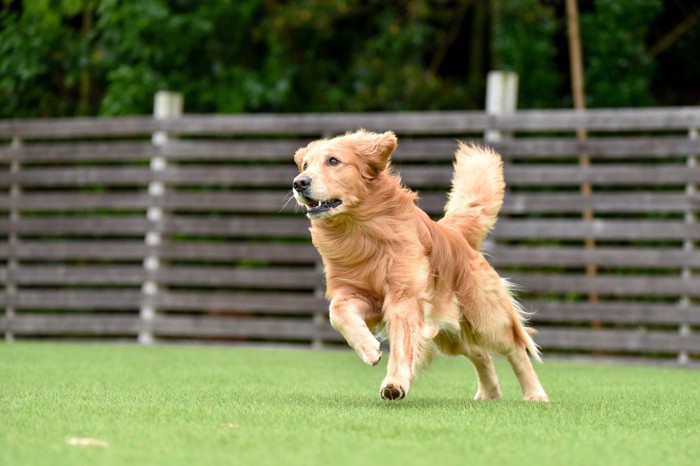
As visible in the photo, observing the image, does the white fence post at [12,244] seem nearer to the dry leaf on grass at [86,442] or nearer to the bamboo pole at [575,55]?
the bamboo pole at [575,55]

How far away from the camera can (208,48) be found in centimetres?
1073

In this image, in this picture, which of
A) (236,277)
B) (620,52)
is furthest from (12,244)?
(620,52)

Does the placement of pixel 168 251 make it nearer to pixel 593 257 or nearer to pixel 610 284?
pixel 593 257

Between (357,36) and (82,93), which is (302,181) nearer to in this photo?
(357,36)

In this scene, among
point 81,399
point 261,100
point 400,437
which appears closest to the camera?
point 400,437

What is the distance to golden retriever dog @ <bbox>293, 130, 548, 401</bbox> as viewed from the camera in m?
4.51

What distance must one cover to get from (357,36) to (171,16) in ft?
5.87

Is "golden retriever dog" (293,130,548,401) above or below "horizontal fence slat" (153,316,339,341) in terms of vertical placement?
above

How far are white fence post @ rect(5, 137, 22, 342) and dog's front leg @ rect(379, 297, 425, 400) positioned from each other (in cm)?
564

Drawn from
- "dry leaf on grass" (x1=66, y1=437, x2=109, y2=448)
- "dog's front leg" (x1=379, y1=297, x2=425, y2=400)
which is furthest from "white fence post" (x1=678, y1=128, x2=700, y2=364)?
"dry leaf on grass" (x1=66, y1=437, x2=109, y2=448)

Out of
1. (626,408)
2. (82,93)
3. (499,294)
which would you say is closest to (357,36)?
(82,93)

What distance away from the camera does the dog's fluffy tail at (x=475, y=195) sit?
5371mm

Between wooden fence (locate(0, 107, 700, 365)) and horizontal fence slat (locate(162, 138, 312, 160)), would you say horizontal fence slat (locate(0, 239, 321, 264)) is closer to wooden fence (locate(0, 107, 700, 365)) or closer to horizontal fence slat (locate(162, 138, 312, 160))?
wooden fence (locate(0, 107, 700, 365))

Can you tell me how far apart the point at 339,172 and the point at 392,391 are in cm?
99
